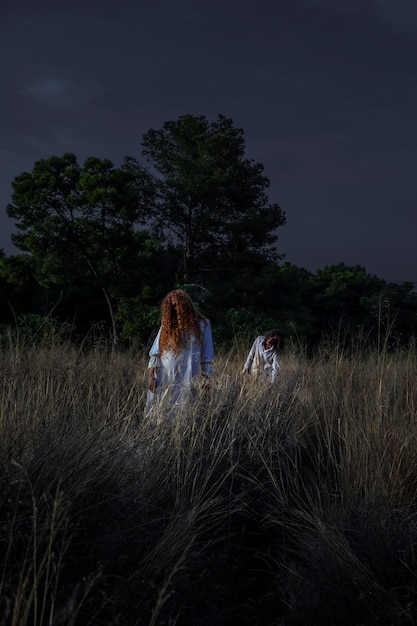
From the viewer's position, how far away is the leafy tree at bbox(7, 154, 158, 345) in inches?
Answer: 1106

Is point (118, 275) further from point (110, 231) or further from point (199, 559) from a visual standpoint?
point (199, 559)

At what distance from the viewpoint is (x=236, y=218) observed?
→ 1155 inches

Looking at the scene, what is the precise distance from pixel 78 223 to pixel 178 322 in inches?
965

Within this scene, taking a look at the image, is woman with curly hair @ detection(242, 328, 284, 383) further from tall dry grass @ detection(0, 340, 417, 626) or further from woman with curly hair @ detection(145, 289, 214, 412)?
tall dry grass @ detection(0, 340, 417, 626)

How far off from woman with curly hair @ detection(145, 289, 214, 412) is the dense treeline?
20454 mm

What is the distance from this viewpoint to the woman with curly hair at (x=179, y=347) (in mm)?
5332

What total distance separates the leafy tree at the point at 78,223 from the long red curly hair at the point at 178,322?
22.5 m

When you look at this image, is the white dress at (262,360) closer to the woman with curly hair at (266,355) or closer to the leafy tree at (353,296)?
the woman with curly hair at (266,355)

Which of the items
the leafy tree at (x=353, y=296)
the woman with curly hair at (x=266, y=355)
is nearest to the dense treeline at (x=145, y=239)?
the leafy tree at (x=353, y=296)

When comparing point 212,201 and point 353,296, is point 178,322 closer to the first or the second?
point 212,201

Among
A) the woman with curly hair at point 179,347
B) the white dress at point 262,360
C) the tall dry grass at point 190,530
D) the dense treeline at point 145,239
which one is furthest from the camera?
the dense treeline at point 145,239

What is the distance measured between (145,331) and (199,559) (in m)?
23.5

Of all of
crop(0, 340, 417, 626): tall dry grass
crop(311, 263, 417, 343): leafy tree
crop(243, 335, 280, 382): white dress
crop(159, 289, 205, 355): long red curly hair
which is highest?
crop(311, 263, 417, 343): leafy tree

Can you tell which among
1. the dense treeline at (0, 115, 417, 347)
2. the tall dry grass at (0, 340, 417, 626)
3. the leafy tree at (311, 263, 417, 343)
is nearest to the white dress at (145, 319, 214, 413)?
the tall dry grass at (0, 340, 417, 626)
